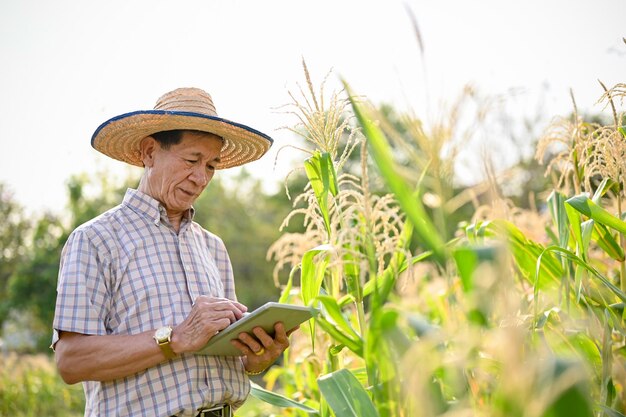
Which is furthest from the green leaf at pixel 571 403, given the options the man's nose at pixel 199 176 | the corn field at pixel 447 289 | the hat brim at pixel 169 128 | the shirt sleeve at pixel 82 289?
the hat brim at pixel 169 128

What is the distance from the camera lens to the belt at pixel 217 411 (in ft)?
7.59

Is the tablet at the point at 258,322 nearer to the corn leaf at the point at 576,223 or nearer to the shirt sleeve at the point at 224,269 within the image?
the shirt sleeve at the point at 224,269

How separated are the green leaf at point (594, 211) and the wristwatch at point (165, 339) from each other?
57.1 inches

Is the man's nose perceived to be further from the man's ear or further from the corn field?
the corn field

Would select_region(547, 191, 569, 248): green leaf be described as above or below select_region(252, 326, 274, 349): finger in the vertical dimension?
above

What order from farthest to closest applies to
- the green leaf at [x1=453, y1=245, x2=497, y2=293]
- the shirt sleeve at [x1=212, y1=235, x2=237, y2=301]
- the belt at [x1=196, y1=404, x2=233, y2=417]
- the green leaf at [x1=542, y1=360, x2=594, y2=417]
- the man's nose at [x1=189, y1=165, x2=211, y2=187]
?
1. the shirt sleeve at [x1=212, y1=235, x2=237, y2=301]
2. the man's nose at [x1=189, y1=165, x2=211, y2=187]
3. the belt at [x1=196, y1=404, x2=233, y2=417]
4. the green leaf at [x1=453, y1=245, x2=497, y2=293]
5. the green leaf at [x1=542, y1=360, x2=594, y2=417]

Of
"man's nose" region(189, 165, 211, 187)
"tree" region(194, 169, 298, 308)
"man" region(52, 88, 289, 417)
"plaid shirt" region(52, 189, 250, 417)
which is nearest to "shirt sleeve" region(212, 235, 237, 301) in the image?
"man" region(52, 88, 289, 417)

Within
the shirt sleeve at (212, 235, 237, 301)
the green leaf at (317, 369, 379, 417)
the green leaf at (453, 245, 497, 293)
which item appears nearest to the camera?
the green leaf at (453, 245, 497, 293)

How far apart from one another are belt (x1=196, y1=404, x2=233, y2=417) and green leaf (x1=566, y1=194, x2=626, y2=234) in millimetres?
1469

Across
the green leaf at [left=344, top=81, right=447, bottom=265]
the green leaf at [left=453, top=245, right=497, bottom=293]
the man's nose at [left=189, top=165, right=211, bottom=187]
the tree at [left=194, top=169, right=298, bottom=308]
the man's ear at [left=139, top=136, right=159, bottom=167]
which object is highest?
the man's ear at [left=139, top=136, right=159, bottom=167]

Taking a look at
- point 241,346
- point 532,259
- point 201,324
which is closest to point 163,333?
point 201,324

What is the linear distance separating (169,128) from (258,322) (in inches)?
39.6

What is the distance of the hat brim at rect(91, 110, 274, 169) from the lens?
261 centimetres

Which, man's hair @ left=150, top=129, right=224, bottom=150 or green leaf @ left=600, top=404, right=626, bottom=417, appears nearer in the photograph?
green leaf @ left=600, top=404, right=626, bottom=417
